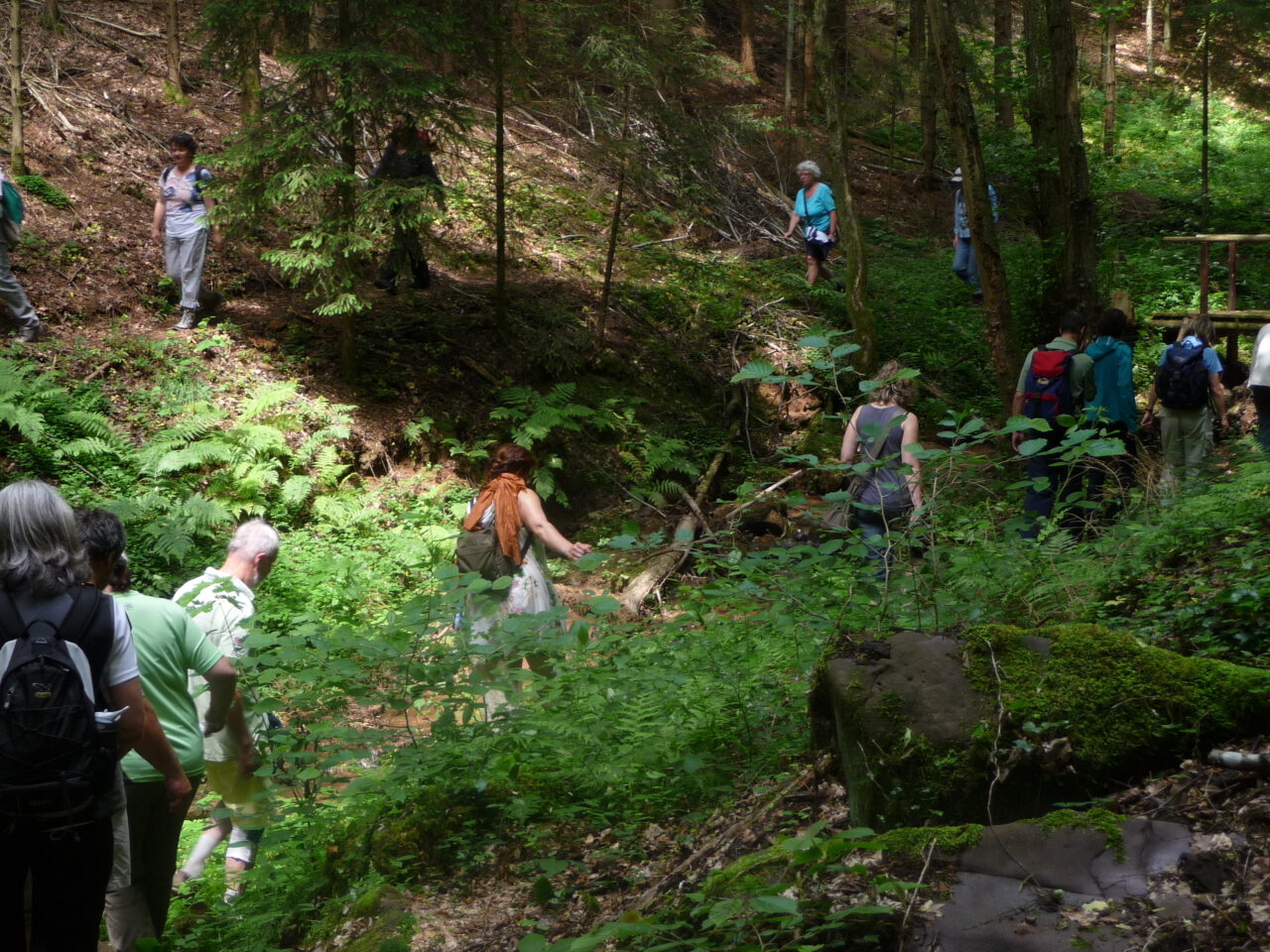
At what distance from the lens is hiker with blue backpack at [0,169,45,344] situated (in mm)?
10094

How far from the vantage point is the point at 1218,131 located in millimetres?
28719

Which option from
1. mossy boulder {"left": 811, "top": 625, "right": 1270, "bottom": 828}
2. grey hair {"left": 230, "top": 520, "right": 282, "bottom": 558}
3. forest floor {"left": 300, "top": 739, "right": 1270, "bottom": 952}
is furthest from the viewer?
grey hair {"left": 230, "top": 520, "right": 282, "bottom": 558}

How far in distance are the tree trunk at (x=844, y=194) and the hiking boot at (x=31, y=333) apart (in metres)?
8.63

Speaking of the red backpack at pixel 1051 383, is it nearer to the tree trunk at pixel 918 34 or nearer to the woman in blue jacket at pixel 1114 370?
the woman in blue jacket at pixel 1114 370

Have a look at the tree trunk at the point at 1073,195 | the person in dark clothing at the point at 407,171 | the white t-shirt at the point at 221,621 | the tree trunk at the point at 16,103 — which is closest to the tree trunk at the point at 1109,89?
the tree trunk at the point at 1073,195

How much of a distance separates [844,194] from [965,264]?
606cm

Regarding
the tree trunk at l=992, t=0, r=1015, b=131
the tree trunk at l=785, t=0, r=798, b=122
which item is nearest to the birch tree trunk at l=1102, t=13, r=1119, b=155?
the tree trunk at l=992, t=0, r=1015, b=131

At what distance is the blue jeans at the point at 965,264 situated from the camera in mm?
17719

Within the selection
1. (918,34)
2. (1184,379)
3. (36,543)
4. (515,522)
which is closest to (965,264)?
(918,34)

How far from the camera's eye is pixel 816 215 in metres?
15.6

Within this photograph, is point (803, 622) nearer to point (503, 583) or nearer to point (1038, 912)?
point (503, 583)

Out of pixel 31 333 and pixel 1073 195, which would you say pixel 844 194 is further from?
pixel 31 333

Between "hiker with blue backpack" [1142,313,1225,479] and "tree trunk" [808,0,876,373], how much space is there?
3642 millimetres

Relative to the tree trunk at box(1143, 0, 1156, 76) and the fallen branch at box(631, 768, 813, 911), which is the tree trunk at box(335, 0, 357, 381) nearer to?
the fallen branch at box(631, 768, 813, 911)
